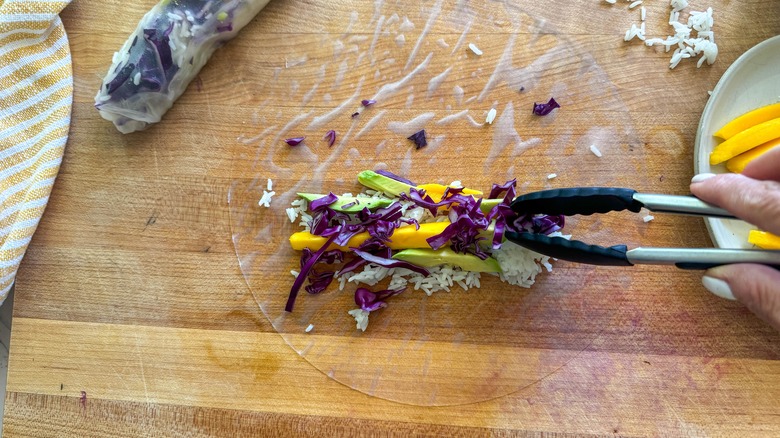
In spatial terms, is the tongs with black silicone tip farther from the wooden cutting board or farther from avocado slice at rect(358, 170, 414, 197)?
avocado slice at rect(358, 170, 414, 197)

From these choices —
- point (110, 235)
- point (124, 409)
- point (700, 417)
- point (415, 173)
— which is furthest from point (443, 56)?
point (124, 409)

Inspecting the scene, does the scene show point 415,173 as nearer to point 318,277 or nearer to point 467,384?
point 318,277

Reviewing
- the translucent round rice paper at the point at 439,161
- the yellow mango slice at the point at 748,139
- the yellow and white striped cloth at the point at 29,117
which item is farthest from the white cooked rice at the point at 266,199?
the yellow mango slice at the point at 748,139

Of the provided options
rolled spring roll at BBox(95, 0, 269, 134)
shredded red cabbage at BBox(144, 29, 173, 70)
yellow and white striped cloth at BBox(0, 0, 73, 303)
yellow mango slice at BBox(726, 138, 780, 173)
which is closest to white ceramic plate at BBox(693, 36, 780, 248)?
yellow mango slice at BBox(726, 138, 780, 173)

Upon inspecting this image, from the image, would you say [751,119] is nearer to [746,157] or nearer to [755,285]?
[746,157]

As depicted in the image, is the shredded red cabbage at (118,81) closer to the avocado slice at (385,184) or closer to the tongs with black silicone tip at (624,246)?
the avocado slice at (385,184)
